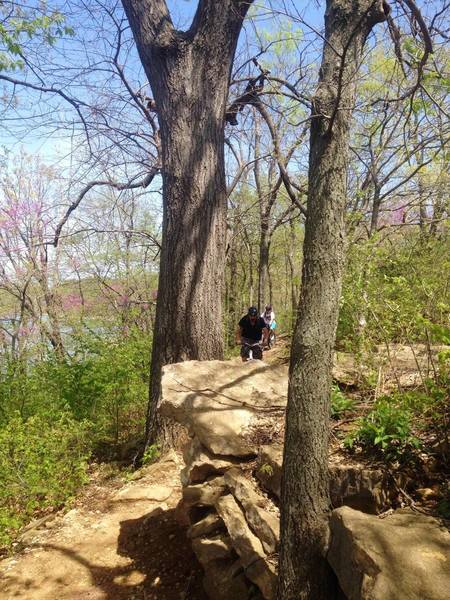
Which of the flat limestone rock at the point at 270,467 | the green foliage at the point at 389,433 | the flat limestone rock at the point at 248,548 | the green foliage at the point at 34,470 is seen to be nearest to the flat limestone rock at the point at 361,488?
the green foliage at the point at 389,433

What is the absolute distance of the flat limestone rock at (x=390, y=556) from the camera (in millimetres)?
1620

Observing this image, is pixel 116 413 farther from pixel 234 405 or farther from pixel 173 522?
pixel 234 405

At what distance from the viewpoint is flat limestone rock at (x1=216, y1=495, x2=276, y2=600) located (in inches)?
97.3

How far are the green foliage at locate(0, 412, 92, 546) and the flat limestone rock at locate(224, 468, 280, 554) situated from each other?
2.43 m

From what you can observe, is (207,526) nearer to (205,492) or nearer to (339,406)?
(205,492)

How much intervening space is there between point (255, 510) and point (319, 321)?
1.43m

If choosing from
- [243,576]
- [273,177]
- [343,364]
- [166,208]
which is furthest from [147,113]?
[273,177]

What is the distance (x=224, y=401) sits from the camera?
11.8ft

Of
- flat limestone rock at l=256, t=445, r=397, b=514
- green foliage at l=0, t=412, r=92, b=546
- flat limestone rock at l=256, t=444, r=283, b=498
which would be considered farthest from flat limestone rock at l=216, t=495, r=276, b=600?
green foliage at l=0, t=412, r=92, b=546

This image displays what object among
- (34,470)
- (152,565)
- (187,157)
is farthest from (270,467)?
(187,157)

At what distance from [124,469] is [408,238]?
22.3 ft

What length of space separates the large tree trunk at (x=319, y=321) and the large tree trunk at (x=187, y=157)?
2391mm

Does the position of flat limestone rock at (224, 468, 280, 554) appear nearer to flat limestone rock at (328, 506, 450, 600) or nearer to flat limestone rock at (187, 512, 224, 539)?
flat limestone rock at (187, 512, 224, 539)

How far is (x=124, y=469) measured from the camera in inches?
201
